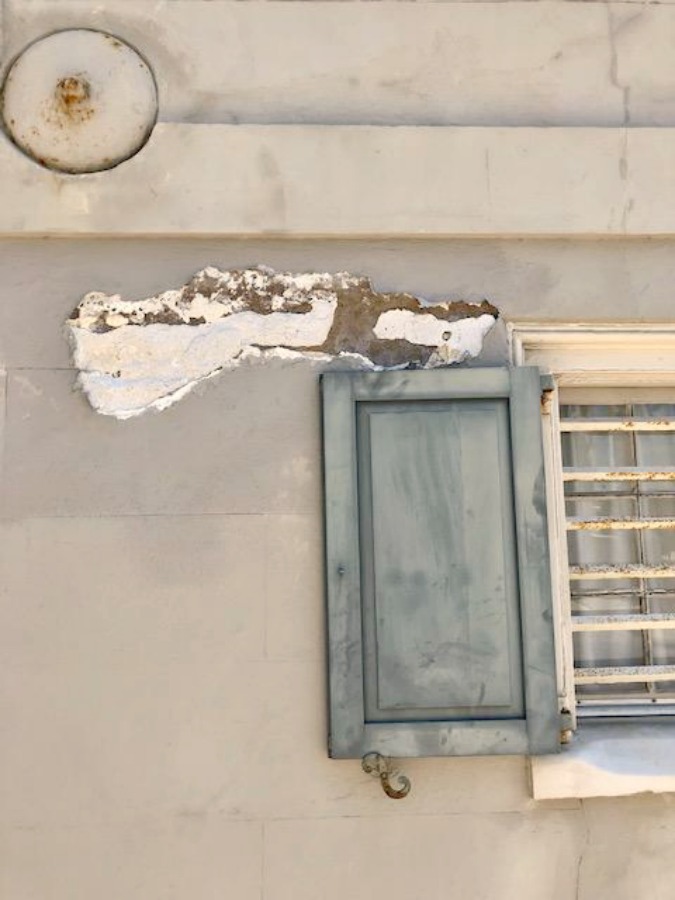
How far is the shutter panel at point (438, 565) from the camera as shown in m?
2.69

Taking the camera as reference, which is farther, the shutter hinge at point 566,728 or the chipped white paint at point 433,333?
the chipped white paint at point 433,333

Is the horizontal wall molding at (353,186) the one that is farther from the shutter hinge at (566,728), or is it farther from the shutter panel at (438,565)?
the shutter hinge at (566,728)

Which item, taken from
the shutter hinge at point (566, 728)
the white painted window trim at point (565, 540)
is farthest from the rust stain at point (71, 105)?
the shutter hinge at point (566, 728)

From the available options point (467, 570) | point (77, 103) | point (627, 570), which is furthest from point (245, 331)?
point (627, 570)

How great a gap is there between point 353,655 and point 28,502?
1.11m

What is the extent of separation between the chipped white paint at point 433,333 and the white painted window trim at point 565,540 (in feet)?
0.48

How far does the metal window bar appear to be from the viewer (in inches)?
117

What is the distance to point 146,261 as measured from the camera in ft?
9.68

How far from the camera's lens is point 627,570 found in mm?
3018

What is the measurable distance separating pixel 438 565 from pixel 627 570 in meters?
0.71

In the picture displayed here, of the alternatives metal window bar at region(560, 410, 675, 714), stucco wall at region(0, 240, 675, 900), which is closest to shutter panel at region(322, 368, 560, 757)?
stucco wall at region(0, 240, 675, 900)

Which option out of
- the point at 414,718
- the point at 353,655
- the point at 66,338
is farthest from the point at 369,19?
the point at 414,718

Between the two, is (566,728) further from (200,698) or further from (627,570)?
(200,698)

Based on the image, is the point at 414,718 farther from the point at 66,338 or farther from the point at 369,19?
the point at 369,19
